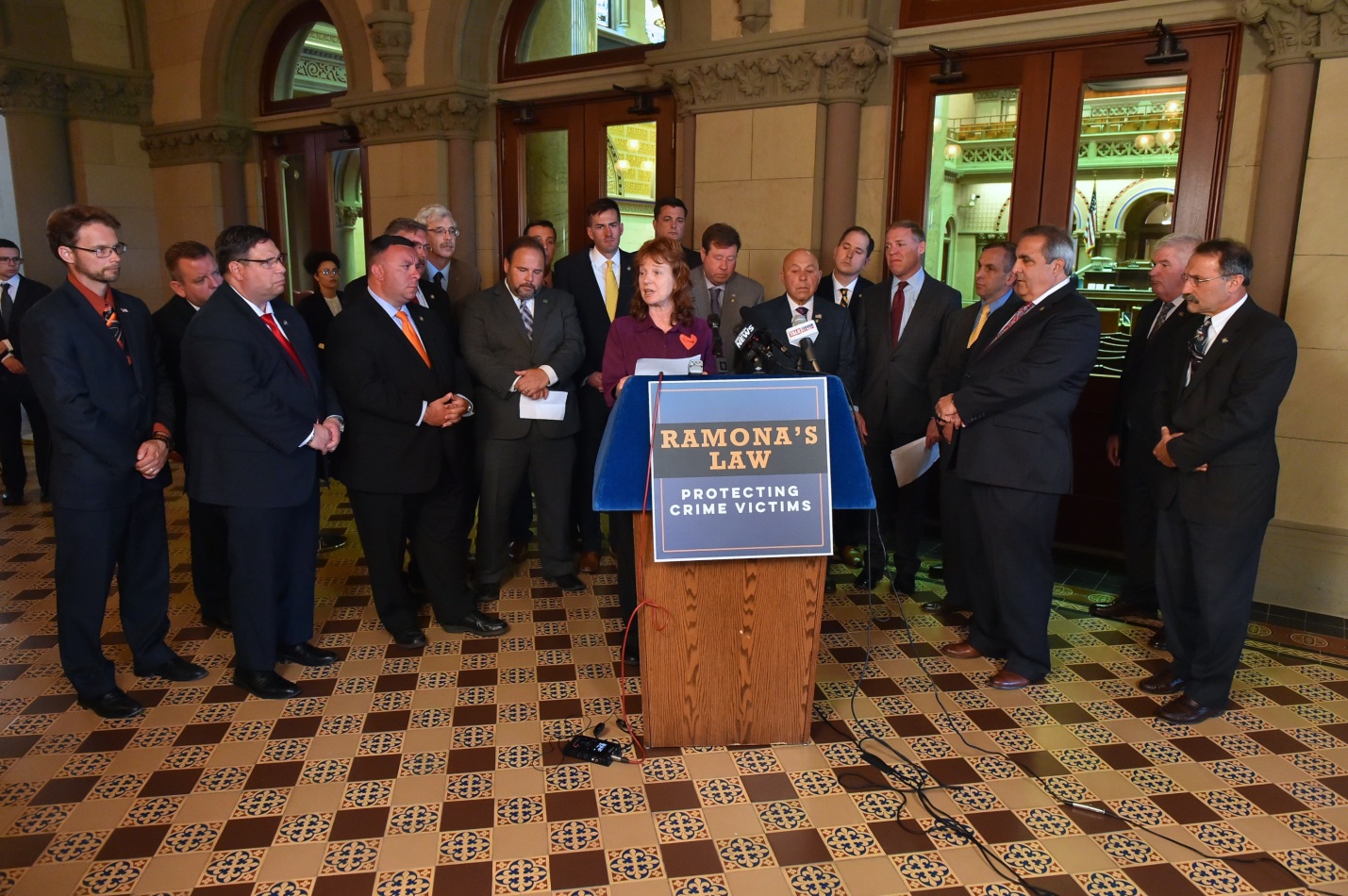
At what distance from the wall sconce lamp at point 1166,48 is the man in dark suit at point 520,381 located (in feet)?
10.3

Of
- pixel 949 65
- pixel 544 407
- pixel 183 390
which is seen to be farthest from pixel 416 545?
pixel 949 65

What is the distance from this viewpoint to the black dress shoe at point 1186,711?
3309 mm

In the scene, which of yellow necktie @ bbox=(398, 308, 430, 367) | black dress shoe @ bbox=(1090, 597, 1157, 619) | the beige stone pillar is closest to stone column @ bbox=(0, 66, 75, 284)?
yellow necktie @ bbox=(398, 308, 430, 367)

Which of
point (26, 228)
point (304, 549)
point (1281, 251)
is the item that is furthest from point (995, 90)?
point (26, 228)

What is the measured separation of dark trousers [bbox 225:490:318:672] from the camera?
10.9 feet

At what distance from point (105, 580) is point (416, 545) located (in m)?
1.17

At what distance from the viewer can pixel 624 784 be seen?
2846 mm

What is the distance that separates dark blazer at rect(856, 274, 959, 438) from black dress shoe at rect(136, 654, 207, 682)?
10.5ft

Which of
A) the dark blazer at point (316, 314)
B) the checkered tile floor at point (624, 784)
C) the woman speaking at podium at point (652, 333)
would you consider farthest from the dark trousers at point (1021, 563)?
the dark blazer at point (316, 314)

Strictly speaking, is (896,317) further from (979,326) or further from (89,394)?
(89,394)

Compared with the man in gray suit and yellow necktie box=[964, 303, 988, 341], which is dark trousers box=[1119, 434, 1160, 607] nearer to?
yellow necktie box=[964, 303, 988, 341]

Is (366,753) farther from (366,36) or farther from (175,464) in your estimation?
(366,36)

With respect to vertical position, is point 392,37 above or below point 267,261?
above

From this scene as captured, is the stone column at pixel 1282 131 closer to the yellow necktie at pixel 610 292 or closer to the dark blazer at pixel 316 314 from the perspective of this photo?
the yellow necktie at pixel 610 292
